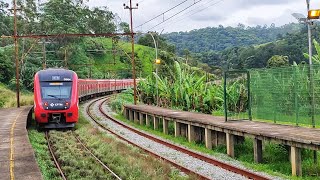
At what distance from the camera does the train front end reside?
60.1ft

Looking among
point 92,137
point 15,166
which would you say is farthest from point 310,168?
point 92,137

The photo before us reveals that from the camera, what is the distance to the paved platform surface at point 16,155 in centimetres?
908

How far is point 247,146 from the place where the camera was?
14008 mm

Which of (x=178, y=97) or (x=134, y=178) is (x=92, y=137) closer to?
(x=134, y=178)

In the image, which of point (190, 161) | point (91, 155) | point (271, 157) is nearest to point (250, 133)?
point (271, 157)

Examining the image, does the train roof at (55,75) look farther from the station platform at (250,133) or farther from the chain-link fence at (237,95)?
the chain-link fence at (237,95)

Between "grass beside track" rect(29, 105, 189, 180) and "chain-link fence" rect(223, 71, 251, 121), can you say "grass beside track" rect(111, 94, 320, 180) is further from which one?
"grass beside track" rect(29, 105, 189, 180)

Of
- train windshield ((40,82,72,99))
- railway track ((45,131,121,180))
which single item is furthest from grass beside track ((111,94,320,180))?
train windshield ((40,82,72,99))

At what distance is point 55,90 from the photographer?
1880 centimetres

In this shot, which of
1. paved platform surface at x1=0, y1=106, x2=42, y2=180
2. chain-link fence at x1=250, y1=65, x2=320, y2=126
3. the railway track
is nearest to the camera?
paved platform surface at x1=0, y1=106, x2=42, y2=180

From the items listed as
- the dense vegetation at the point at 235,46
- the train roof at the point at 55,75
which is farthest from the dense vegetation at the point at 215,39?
the train roof at the point at 55,75

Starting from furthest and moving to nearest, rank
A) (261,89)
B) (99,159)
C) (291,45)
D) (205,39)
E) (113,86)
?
1. (205,39)
2. (291,45)
3. (113,86)
4. (261,89)
5. (99,159)

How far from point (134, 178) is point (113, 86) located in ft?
151

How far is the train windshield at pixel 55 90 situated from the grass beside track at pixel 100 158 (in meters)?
2.92
